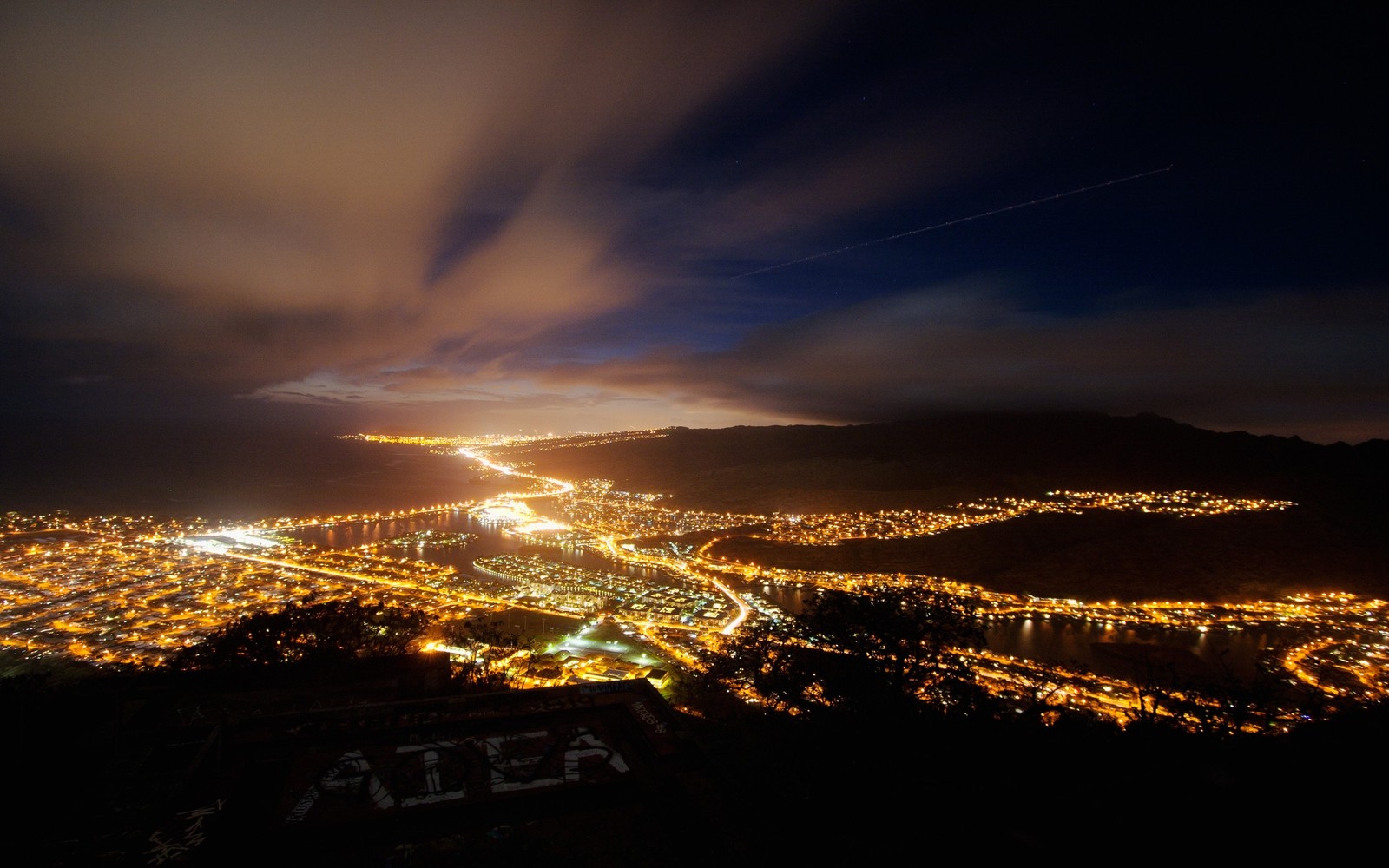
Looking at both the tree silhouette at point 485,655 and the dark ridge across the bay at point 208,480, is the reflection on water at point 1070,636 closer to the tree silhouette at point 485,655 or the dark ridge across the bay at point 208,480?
the tree silhouette at point 485,655

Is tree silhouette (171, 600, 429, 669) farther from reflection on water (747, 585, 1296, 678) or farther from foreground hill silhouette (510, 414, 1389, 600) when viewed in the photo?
foreground hill silhouette (510, 414, 1389, 600)

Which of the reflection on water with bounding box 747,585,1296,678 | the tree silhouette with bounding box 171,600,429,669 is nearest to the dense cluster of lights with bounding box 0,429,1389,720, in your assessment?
the reflection on water with bounding box 747,585,1296,678

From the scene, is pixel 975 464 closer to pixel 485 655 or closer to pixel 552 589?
pixel 552 589

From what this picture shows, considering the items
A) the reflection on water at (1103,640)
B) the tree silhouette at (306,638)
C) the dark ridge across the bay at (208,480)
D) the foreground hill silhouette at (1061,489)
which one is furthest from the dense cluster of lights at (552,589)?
the dark ridge across the bay at (208,480)

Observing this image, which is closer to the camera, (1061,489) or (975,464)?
(1061,489)

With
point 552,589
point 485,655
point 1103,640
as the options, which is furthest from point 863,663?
point 552,589

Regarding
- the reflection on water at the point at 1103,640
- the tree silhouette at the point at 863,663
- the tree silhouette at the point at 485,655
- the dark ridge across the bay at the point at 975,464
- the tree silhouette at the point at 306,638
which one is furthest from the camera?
the dark ridge across the bay at the point at 975,464

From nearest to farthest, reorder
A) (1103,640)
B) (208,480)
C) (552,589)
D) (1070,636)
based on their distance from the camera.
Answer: (1103,640) → (1070,636) → (552,589) → (208,480)

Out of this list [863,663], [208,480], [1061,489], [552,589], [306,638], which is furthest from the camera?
[208,480]

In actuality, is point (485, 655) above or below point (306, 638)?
above
